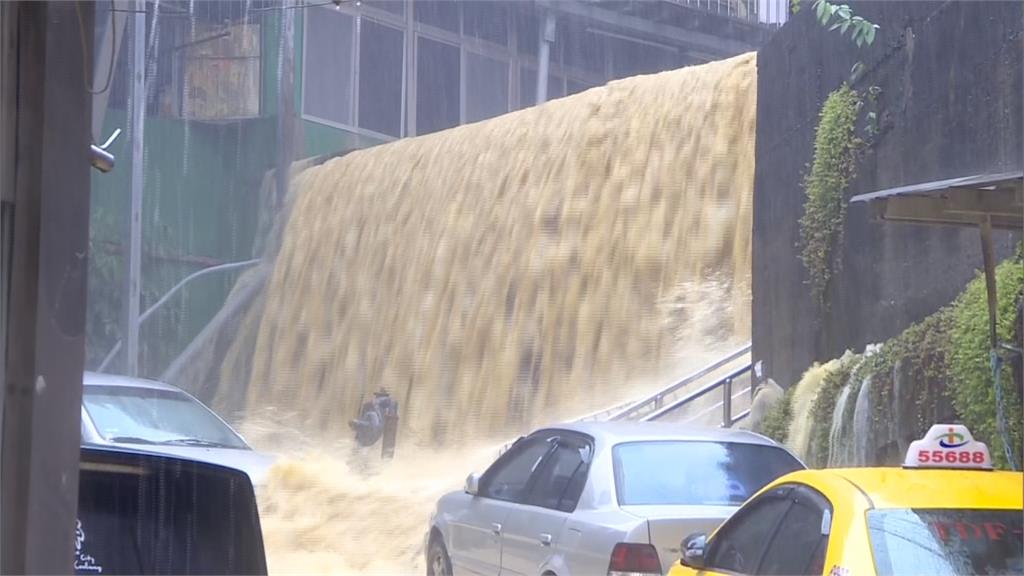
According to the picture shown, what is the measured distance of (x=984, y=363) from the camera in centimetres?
784

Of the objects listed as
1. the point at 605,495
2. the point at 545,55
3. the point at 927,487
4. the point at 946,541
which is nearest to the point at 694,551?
the point at 927,487

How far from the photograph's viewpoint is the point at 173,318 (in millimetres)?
16000

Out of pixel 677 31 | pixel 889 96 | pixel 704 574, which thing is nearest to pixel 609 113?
pixel 677 31

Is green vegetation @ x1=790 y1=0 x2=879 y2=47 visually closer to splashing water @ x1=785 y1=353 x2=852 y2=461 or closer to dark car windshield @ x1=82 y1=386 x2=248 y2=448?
splashing water @ x1=785 y1=353 x2=852 y2=461

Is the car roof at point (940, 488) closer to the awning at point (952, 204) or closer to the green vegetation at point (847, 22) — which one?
the awning at point (952, 204)

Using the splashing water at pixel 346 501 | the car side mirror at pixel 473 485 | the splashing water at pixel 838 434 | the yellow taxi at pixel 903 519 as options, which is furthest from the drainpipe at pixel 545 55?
the yellow taxi at pixel 903 519

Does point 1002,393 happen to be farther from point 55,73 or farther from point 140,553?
point 55,73

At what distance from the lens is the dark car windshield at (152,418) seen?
7995 mm

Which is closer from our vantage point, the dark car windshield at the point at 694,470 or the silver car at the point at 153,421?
the dark car windshield at the point at 694,470

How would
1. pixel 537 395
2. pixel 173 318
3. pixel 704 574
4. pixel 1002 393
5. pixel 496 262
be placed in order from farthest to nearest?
pixel 496 262, pixel 537 395, pixel 173 318, pixel 1002 393, pixel 704 574

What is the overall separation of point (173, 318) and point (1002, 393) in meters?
10.9

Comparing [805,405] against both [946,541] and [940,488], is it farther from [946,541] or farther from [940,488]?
[946,541]

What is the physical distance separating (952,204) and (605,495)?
7.23ft

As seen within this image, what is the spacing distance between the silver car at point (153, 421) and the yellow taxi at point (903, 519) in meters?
3.47
